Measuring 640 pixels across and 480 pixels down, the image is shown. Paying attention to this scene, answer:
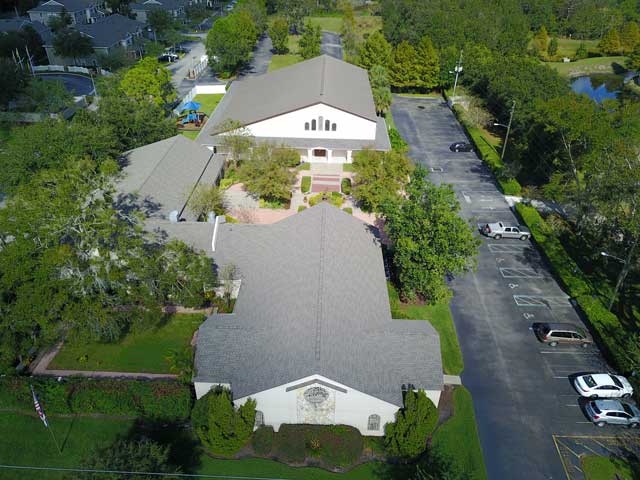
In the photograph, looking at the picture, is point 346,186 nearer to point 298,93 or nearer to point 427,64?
point 298,93

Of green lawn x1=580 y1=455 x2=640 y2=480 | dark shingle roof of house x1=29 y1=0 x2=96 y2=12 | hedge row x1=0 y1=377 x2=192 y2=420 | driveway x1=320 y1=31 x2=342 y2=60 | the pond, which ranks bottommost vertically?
the pond

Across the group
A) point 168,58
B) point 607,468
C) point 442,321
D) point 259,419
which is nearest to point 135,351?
point 259,419

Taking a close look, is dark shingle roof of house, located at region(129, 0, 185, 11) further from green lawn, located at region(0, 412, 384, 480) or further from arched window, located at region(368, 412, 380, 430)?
arched window, located at region(368, 412, 380, 430)

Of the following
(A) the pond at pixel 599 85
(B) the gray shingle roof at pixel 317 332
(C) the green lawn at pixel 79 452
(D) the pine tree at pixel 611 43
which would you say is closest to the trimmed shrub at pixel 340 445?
(C) the green lawn at pixel 79 452

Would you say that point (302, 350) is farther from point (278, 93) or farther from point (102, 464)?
point (278, 93)

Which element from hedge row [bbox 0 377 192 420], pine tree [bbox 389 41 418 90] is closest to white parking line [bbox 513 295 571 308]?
hedge row [bbox 0 377 192 420]

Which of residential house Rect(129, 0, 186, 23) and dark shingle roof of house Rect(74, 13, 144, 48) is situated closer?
dark shingle roof of house Rect(74, 13, 144, 48)

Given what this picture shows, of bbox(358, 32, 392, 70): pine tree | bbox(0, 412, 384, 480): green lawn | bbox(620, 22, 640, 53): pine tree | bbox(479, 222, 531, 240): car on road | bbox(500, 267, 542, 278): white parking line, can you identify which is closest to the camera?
bbox(0, 412, 384, 480): green lawn
